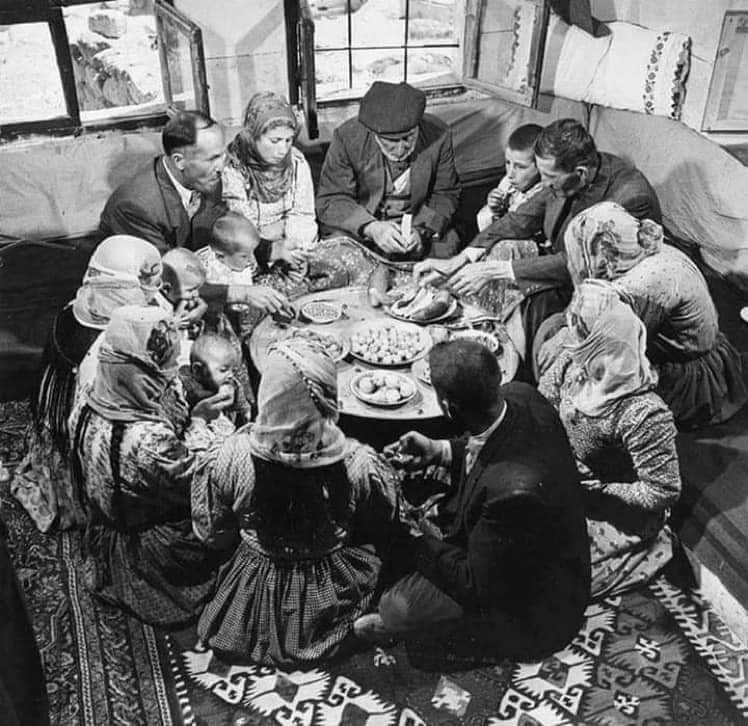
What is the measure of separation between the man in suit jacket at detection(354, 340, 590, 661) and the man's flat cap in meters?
1.98

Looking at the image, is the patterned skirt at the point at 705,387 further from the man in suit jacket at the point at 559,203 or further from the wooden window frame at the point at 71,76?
the wooden window frame at the point at 71,76

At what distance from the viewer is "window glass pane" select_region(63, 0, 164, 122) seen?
564 cm

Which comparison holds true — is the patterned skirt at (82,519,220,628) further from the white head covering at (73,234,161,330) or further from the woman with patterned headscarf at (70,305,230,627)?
the white head covering at (73,234,161,330)

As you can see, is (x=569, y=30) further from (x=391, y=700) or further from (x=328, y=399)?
(x=391, y=700)

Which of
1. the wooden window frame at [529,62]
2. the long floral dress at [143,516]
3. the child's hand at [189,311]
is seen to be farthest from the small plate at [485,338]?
the wooden window frame at [529,62]

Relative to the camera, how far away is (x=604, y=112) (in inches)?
249

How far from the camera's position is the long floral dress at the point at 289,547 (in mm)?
3260

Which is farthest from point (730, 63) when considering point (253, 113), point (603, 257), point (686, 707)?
point (686, 707)

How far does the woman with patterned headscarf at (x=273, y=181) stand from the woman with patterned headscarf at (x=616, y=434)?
5.54 feet

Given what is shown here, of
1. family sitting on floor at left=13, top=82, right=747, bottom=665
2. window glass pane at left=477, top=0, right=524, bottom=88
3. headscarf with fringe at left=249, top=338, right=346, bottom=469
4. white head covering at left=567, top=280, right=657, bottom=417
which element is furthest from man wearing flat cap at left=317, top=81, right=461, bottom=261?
headscarf with fringe at left=249, top=338, right=346, bottom=469

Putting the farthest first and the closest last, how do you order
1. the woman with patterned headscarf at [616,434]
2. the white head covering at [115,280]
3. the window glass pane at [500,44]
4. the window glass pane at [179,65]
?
the window glass pane at [500,44]
the window glass pane at [179,65]
the white head covering at [115,280]
the woman with patterned headscarf at [616,434]

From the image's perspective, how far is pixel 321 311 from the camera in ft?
14.6

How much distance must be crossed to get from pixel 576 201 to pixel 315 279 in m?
1.37

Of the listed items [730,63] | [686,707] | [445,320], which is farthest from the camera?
[730,63]
